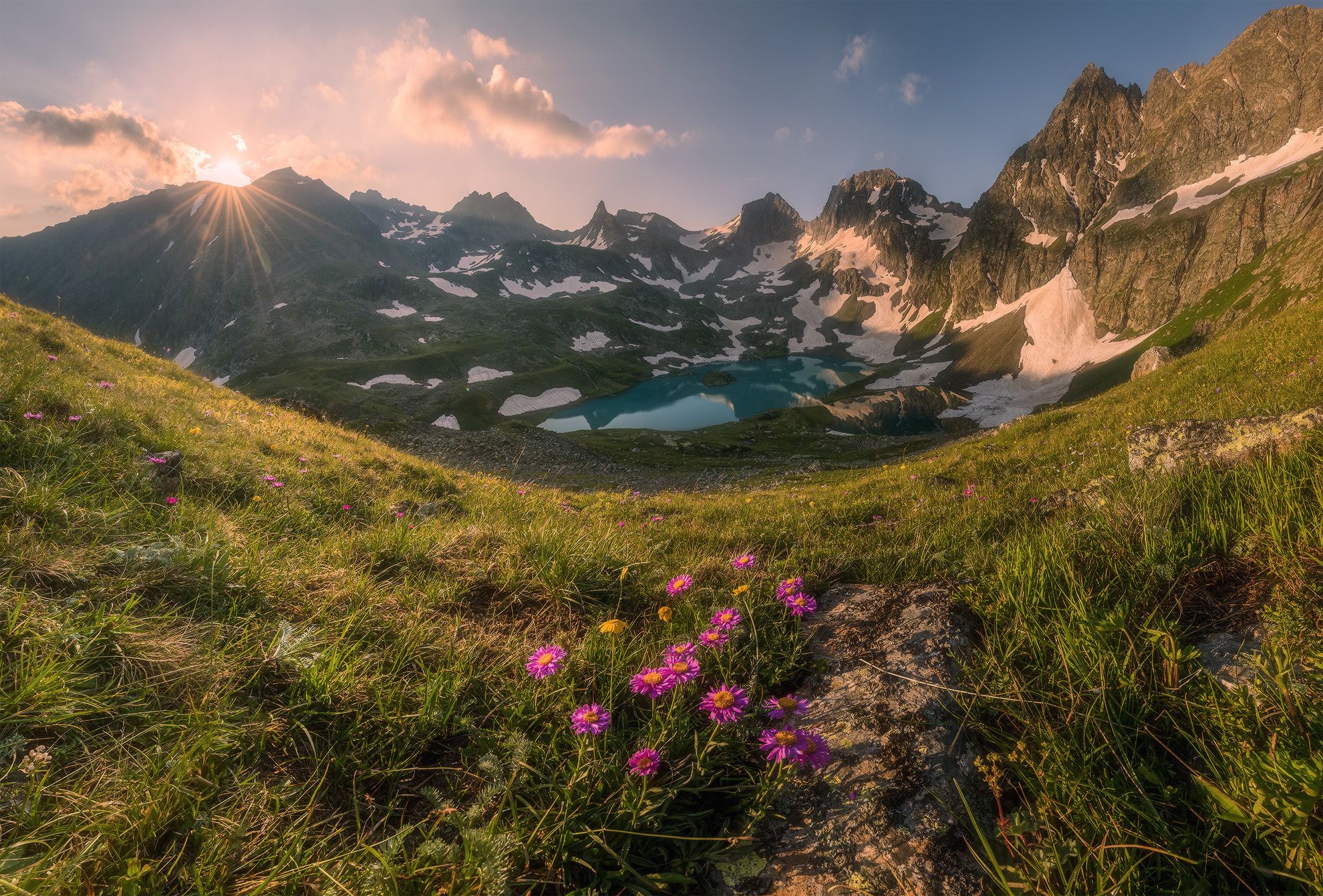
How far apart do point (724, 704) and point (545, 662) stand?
40.8 inches

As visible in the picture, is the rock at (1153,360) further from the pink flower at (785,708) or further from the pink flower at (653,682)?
the pink flower at (653,682)

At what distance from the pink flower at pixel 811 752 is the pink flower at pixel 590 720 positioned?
2.99ft

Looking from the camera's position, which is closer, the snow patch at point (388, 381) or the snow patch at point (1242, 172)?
the snow patch at point (1242, 172)

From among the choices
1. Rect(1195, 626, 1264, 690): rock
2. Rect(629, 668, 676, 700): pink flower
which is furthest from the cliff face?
Rect(629, 668, 676, 700): pink flower

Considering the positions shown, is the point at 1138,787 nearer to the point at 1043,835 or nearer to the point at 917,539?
the point at 1043,835

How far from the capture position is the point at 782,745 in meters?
2.30

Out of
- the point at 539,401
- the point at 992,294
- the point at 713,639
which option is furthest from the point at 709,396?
the point at 713,639

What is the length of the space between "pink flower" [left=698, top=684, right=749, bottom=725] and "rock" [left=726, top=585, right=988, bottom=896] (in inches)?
15.9

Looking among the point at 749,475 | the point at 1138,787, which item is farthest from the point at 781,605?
the point at 749,475

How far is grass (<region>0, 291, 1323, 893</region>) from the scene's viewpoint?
1.80m

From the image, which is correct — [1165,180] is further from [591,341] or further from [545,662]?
[545,662]

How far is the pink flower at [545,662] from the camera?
2803 millimetres

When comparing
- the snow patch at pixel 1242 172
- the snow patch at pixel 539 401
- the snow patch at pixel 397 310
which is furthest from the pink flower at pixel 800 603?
the snow patch at pixel 397 310

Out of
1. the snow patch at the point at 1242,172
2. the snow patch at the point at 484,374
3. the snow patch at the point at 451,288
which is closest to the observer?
the snow patch at the point at 1242,172
